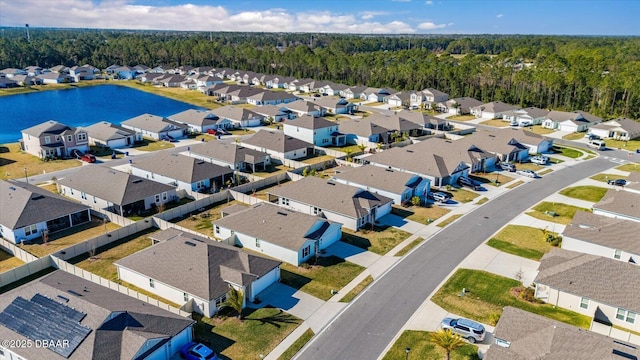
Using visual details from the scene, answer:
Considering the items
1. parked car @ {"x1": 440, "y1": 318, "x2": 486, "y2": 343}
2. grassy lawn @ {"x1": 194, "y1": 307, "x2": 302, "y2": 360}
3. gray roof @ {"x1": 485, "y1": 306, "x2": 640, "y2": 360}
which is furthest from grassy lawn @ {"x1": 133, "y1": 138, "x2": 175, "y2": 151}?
gray roof @ {"x1": 485, "y1": 306, "x2": 640, "y2": 360}

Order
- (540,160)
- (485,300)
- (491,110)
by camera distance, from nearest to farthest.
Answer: (485,300) < (540,160) < (491,110)

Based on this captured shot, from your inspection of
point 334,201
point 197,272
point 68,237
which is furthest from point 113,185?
point 334,201

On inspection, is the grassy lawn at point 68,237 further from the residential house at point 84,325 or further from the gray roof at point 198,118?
the gray roof at point 198,118

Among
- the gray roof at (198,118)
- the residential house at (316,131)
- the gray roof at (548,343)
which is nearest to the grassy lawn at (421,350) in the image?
the gray roof at (548,343)

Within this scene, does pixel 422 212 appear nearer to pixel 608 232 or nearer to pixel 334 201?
pixel 334 201

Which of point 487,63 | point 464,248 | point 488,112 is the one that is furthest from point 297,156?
point 487,63

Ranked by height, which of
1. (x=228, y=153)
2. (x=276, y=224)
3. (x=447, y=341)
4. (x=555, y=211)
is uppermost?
(x=228, y=153)
